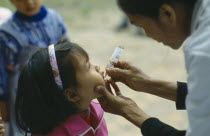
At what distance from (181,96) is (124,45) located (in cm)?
556

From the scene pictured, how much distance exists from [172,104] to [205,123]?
367 cm

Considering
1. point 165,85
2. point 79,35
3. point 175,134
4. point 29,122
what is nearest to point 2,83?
point 29,122

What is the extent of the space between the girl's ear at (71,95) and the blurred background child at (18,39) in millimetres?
1119

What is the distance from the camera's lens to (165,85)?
2.32m

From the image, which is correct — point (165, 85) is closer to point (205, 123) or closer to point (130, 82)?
point (130, 82)

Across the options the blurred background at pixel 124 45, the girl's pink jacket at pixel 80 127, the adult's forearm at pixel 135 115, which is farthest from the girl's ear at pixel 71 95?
the blurred background at pixel 124 45

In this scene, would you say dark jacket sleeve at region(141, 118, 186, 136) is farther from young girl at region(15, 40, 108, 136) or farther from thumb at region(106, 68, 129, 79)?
thumb at region(106, 68, 129, 79)

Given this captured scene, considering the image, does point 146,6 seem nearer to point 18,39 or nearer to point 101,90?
point 101,90

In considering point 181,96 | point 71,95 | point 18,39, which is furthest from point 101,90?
point 18,39

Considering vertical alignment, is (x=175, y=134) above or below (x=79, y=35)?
above

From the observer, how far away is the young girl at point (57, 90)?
1.89m

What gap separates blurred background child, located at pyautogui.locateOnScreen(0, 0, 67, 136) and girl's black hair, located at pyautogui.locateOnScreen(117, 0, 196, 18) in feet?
4.80

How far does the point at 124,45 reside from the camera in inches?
304

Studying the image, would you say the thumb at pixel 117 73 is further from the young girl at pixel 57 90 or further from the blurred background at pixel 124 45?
the blurred background at pixel 124 45
